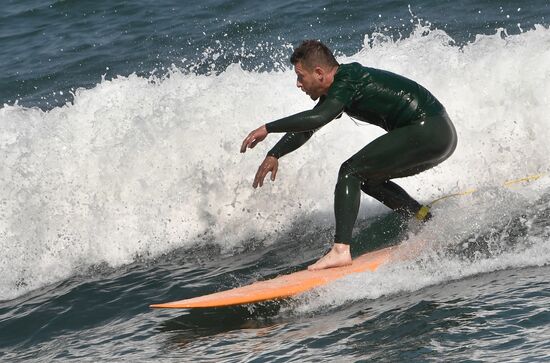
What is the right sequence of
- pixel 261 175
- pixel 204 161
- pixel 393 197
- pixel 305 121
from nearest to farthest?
1. pixel 305 121
2. pixel 261 175
3. pixel 393 197
4. pixel 204 161

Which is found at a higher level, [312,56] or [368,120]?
[312,56]

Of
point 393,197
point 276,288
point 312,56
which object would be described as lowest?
point 276,288

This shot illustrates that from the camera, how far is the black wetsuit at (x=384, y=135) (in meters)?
6.87

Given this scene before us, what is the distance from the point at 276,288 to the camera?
6809 mm

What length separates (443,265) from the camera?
6969mm

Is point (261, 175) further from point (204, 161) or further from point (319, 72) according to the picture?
point (204, 161)

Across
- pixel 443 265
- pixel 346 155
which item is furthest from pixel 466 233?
pixel 346 155

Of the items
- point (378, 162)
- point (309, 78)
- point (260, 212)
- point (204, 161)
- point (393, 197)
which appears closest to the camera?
point (309, 78)

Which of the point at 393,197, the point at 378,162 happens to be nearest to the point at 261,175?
the point at 378,162

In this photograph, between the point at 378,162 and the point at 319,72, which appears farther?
the point at 378,162

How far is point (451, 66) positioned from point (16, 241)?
4.88m

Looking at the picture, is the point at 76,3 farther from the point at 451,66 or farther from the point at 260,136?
the point at 260,136

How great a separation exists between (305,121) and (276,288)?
46.8 inches

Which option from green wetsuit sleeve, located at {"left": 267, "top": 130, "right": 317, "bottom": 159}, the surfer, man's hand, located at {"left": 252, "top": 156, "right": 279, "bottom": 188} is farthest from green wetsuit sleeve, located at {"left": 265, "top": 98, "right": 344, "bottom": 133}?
green wetsuit sleeve, located at {"left": 267, "top": 130, "right": 317, "bottom": 159}
